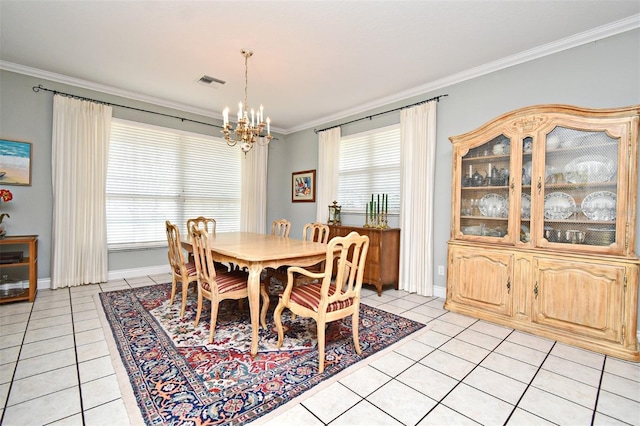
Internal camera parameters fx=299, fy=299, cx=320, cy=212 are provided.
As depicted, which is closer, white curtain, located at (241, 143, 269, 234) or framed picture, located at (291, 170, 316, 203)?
white curtain, located at (241, 143, 269, 234)

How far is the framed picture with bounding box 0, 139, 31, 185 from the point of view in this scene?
3580mm

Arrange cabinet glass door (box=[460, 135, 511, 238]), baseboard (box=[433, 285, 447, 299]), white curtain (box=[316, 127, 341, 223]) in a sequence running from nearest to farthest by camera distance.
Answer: cabinet glass door (box=[460, 135, 511, 238]) < baseboard (box=[433, 285, 447, 299]) < white curtain (box=[316, 127, 341, 223])

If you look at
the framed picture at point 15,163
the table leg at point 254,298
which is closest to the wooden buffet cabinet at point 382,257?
the table leg at point 254,298

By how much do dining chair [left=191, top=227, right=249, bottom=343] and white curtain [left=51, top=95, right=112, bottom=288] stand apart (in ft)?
7.85

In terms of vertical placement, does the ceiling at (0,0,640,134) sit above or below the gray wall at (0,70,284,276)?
above

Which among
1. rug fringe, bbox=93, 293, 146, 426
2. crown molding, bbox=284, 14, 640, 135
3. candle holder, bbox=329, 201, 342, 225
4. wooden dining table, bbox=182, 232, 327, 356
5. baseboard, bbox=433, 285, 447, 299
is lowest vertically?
rug fringe, bbox=93, 293, 146, 426

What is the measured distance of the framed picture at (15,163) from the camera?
141 inches

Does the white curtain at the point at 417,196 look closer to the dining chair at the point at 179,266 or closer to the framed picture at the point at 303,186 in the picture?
the framed picture at the point at 303,186

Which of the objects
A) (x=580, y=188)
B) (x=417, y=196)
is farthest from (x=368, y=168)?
(x=580, y=188)

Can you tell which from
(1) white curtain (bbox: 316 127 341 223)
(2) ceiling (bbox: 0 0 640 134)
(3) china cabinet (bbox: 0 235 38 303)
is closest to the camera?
(2) ceiling (bbox: 0 0 640 134)

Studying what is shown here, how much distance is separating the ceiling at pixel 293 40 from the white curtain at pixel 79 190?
1.52 feet

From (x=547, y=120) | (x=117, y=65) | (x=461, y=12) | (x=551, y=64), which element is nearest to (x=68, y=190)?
(x=117, y=65)

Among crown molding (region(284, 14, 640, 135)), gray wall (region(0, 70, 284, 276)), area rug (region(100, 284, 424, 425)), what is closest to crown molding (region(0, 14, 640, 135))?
crown molding (region(284, 14, 640, 135))

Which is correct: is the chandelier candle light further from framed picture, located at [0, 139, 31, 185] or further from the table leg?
framed picture, located at [0, 139, 31, 185]
